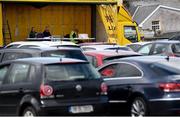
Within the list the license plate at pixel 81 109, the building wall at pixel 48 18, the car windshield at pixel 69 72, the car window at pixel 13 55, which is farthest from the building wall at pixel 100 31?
the license plate at pixel 81 109

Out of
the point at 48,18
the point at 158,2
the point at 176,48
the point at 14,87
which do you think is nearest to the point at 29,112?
the point at 14,87

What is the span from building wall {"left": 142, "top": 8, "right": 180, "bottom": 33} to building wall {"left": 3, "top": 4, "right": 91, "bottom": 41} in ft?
123

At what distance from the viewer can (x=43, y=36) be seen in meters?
32.3

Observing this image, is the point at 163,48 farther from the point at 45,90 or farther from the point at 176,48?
the point at 45,90

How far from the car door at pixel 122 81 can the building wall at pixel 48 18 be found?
59.6 ft

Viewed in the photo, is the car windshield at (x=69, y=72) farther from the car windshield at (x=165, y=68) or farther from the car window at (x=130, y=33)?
the car window at (x=130, y=33)

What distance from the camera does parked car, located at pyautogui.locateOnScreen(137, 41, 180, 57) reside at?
21331mm

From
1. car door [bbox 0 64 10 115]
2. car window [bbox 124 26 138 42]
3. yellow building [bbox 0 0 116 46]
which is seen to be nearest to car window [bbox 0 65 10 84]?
car door [bbox 0 64 10 115]

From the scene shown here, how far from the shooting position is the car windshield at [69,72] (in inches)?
474

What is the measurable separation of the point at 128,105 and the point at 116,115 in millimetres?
489

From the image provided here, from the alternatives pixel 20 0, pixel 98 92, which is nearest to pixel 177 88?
pixel 98 92

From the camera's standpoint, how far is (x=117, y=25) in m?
33.1

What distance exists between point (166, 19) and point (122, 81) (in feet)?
196

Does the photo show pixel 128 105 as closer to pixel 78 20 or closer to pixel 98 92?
pixel 98 92
